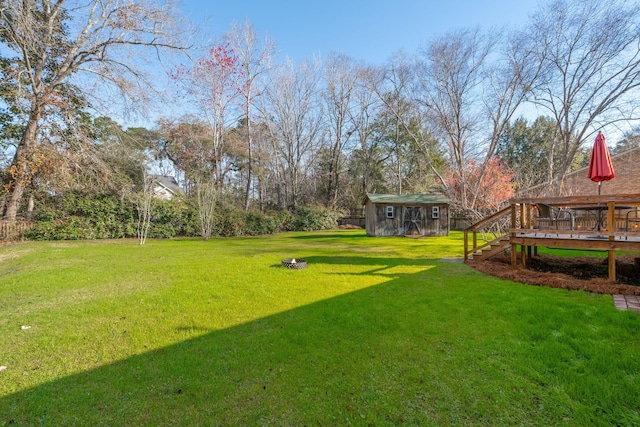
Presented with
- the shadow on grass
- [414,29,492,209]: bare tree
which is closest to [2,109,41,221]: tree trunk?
the shadow on grass

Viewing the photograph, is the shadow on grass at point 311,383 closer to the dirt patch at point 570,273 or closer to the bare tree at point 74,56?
the dirt patch at point 570,273

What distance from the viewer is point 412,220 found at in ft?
62.0

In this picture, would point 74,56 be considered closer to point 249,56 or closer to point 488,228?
point 249,56

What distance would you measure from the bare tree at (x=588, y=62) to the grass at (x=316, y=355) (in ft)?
31.6

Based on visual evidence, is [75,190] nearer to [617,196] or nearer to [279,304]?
[279,304]

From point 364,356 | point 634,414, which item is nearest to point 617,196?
point 634,414

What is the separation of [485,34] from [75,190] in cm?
2032

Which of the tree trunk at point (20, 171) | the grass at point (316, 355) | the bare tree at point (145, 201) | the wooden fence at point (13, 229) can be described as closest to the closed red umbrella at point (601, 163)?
the grass at point (316, 355)

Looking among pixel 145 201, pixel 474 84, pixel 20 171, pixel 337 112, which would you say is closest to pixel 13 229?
pixel 20 171

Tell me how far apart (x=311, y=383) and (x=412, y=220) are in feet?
57.7

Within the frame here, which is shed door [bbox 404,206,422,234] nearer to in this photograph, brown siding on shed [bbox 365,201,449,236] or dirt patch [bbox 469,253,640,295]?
brown siding on shed [bbox 365,201,449,236]

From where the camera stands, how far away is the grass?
2.13 meters

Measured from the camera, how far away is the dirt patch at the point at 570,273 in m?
5.15

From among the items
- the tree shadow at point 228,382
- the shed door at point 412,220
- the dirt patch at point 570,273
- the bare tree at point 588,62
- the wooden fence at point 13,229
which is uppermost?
the bare tree at point 588,62
